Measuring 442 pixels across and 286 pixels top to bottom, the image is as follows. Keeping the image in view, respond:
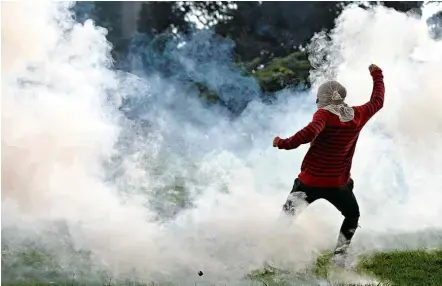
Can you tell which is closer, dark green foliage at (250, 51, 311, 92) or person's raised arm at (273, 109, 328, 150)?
person's raised arm at (273, 109, 328, 150)

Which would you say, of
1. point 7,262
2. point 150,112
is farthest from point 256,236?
point 7,262

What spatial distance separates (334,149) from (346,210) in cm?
37

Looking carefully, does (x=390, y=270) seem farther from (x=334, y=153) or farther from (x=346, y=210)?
(x=334, y=153)

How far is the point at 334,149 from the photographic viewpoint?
3854 mm

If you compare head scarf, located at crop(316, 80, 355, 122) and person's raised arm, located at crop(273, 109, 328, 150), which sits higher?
head scarf, located at crop(316, 80, 355, 122)

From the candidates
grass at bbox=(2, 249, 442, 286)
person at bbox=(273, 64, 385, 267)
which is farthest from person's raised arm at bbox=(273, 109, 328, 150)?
grass at bbox=(2, 249, 442, 286)

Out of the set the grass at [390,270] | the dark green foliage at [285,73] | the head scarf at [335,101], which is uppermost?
the dark green foliage at [285,73]

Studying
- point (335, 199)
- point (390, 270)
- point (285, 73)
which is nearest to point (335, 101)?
point (335, 199)

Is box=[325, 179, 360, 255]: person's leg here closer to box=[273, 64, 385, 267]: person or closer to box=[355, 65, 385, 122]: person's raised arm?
box=[273, 64, 385, 267]: person

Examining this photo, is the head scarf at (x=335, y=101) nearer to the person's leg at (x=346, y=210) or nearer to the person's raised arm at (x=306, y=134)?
the person's raised arm at (x=306, y=134)

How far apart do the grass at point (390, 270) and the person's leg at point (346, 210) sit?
11 centimetres

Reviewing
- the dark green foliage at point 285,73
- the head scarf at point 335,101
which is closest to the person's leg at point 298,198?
the head scarf at point 335,101

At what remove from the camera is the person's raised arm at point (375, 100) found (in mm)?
3889

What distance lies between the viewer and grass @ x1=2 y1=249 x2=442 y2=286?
3.96m
